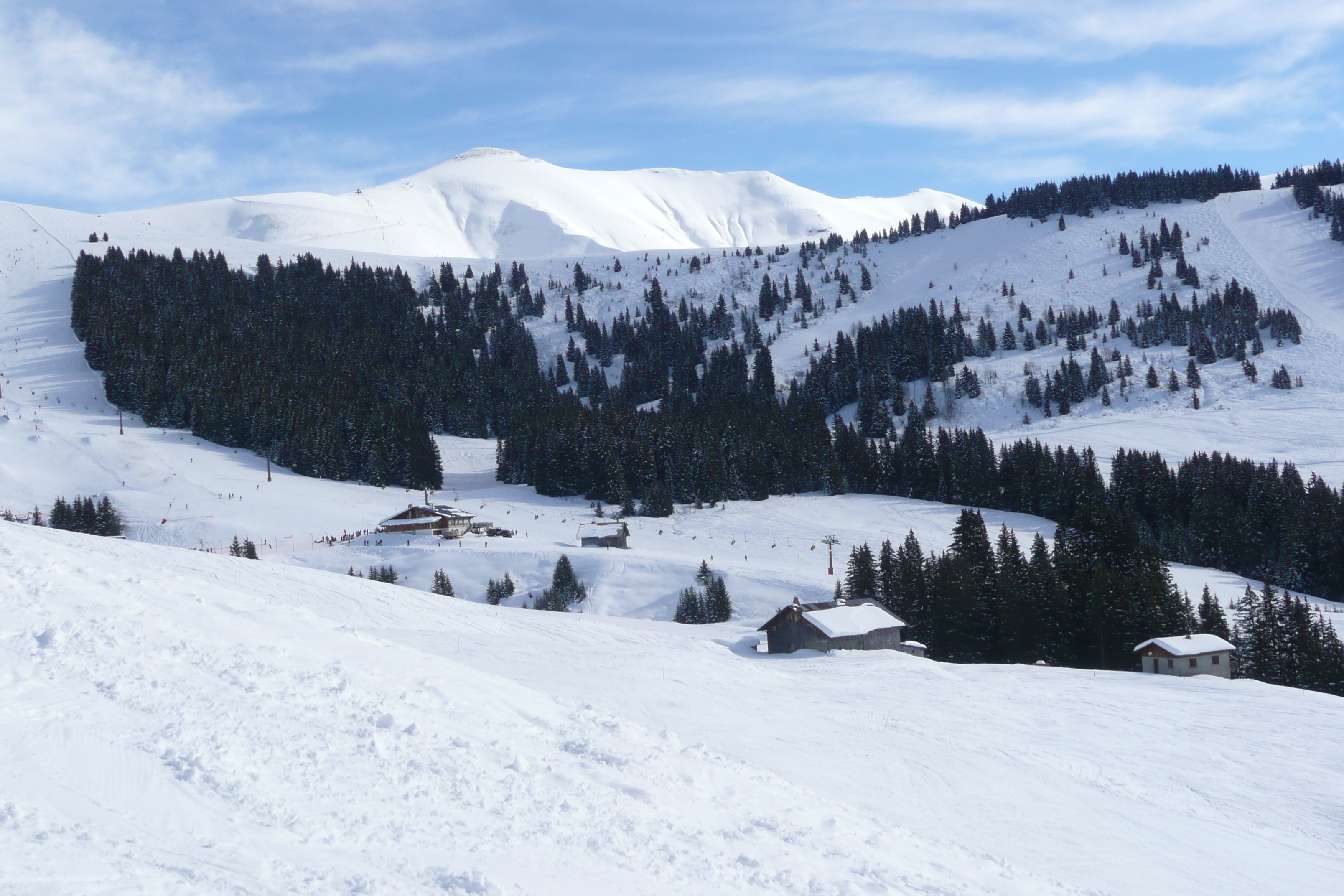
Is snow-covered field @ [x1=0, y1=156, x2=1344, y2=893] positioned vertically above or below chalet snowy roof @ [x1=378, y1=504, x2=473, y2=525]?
above

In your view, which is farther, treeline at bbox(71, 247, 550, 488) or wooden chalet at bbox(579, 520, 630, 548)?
treeline at bbox(71, 247, 550, 488)

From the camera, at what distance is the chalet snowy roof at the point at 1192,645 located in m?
37.6

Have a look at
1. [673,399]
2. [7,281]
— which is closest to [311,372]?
[673,399]

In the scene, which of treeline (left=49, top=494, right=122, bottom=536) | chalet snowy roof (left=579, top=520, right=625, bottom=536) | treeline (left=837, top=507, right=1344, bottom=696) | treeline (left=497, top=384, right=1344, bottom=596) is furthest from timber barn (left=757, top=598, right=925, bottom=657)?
treeline (left=49, top=494, right=122, bottom=536)

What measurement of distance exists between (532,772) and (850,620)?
31952 millimetres

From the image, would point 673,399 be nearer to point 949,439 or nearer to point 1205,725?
point 949,439

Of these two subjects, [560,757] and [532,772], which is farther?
[560,757]

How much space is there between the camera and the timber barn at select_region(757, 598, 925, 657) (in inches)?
1629

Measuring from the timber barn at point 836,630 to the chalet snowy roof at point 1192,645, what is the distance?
34.4ft

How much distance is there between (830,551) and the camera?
2601 inches

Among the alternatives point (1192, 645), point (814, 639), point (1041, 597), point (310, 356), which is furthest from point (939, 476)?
point (310, 356)

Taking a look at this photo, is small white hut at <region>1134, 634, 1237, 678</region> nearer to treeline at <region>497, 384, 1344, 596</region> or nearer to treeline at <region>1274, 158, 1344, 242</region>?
treeline at <region>497, 384, 1344, 596</region>

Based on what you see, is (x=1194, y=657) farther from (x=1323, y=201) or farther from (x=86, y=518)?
(x=1323, y=201)

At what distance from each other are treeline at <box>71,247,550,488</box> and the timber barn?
6548 centimetres
